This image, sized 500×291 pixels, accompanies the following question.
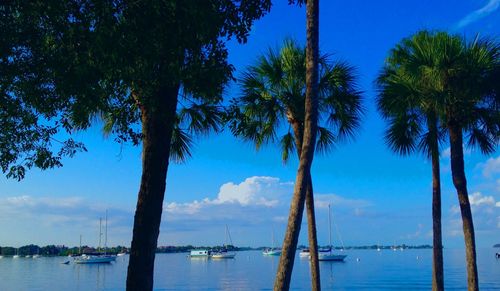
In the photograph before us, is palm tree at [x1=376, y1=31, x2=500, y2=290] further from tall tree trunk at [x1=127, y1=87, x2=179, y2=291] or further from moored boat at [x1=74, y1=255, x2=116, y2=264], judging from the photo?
moored boat at [x1=74, y1=255, x2=116, y2=264]

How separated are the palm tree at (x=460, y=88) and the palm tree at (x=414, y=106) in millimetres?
36

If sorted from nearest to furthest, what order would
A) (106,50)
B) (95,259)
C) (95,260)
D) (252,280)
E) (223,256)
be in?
(106,50)
(252,280)
(95,259)
(95,260)
(223,256)

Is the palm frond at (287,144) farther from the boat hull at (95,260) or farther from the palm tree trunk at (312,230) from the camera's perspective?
the boat hull at (95,260)

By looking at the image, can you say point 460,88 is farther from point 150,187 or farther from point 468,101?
point 150,187

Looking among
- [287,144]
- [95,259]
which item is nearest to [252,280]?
[287,144]

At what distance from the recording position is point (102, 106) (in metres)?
8.26

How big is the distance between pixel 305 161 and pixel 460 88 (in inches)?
296

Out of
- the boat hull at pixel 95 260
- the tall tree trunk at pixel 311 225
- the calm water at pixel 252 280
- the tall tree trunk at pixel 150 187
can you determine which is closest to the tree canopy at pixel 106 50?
the tall tree trunk at pixel 150 187

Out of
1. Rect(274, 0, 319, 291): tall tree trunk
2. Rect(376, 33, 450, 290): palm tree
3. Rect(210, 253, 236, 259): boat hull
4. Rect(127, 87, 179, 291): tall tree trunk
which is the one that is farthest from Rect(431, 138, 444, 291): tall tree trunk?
Rect(210, 253, 236, 259): boat hull

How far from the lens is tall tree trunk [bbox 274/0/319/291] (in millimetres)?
8898

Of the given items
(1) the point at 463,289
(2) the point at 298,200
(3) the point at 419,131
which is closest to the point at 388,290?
(1) the point at 463,289

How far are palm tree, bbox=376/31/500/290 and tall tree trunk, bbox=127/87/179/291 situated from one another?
887cm

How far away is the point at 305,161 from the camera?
30.9 feet

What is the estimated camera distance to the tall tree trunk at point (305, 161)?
29.2 ft
